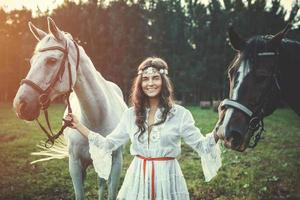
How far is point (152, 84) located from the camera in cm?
284

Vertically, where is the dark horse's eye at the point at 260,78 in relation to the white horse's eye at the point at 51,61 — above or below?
below

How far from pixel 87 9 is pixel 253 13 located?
7.77m

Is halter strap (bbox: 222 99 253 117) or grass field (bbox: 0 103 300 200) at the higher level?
halter strap (bbox: 222 99 253 117)

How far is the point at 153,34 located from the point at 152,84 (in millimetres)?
20185

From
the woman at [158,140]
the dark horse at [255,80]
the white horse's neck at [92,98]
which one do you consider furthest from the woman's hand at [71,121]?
the dark horse at [255,80]

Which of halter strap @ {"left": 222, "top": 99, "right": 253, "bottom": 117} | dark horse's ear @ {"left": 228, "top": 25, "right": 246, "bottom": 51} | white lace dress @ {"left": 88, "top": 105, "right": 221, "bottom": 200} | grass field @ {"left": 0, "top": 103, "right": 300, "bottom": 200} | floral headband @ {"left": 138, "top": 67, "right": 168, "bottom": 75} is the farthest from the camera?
grass field @ {"left": 0, "top": 103, "right": 300, "bottom": 200}

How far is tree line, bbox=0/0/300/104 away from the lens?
830cm

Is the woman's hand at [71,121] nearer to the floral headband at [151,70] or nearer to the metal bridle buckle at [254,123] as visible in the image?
the floral headband at [151,70]

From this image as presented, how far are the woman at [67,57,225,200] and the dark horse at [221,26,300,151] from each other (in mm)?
422

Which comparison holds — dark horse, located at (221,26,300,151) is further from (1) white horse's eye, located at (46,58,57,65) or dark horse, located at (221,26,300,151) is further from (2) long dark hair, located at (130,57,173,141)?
(1) white horse's eye, located at (46,58,57,65)

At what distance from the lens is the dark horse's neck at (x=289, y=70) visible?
2.46 metres

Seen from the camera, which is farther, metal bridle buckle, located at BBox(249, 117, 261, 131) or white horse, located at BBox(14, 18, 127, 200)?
white horse, located at BBox(14, 18, 127, 200)

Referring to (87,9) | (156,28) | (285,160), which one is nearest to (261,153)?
(285,160)

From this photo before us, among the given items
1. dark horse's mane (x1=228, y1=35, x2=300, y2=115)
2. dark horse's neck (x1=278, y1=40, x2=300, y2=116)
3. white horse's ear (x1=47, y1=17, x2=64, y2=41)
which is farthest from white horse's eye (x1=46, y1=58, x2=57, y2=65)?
dark horse's neck (x1=278, y1=40, x2=300, y2=116)
